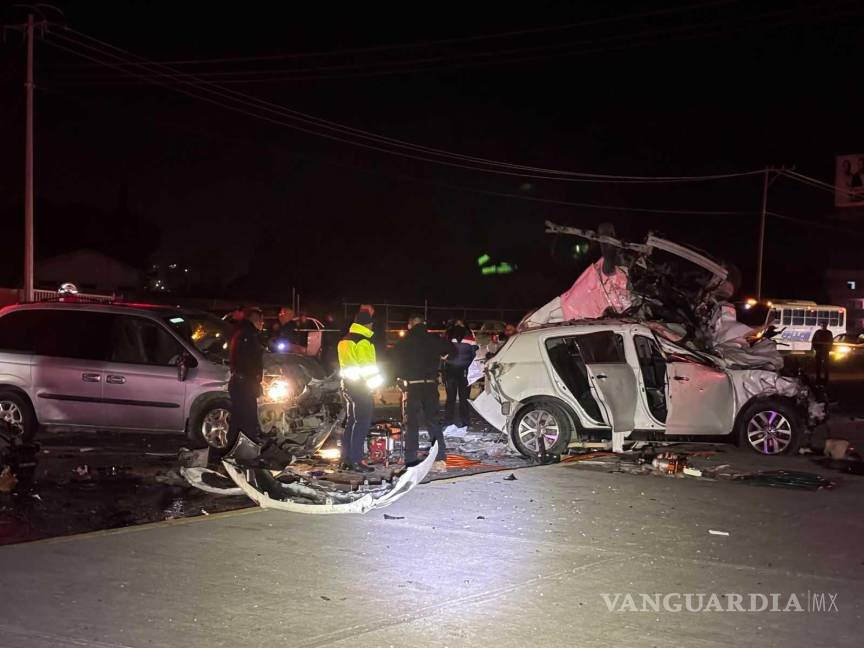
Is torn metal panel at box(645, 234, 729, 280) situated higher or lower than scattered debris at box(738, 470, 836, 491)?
higher

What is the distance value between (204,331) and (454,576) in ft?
23.6

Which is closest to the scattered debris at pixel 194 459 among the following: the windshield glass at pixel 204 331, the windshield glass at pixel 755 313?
the windshield glass at pixel 204 331

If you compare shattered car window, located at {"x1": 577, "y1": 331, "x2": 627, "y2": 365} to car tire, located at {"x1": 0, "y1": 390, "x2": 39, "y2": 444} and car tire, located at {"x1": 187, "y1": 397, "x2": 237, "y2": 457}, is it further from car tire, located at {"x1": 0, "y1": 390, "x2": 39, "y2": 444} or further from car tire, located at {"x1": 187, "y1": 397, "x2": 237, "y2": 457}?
car tire, located at {"x1": 0, "y1": 390, "x2": 39, "y2": 444}

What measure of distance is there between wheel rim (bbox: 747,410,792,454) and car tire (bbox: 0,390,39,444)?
29.1 ft

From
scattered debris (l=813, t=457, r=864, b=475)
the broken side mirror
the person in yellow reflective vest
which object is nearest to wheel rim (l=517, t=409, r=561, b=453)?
the person in yellow reflective vest

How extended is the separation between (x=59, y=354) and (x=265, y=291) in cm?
4569

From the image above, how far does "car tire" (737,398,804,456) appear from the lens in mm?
10422

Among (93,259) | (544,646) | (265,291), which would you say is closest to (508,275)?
(265,291)

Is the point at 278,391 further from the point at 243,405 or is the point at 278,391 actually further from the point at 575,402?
the point at 575,402

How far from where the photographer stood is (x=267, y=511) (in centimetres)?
733

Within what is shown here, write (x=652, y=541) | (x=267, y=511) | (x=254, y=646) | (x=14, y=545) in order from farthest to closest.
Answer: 1. (x=267, y=511)
2. (x=652, y=541)
3. (x=14, y=545)
4. (x=254, y=646)

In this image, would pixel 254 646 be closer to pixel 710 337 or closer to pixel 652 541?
pixel 652 541

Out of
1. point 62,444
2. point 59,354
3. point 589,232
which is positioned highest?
point 589,232

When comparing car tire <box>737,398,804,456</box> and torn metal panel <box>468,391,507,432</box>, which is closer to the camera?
car tire <box>737,398,804,456</box>
